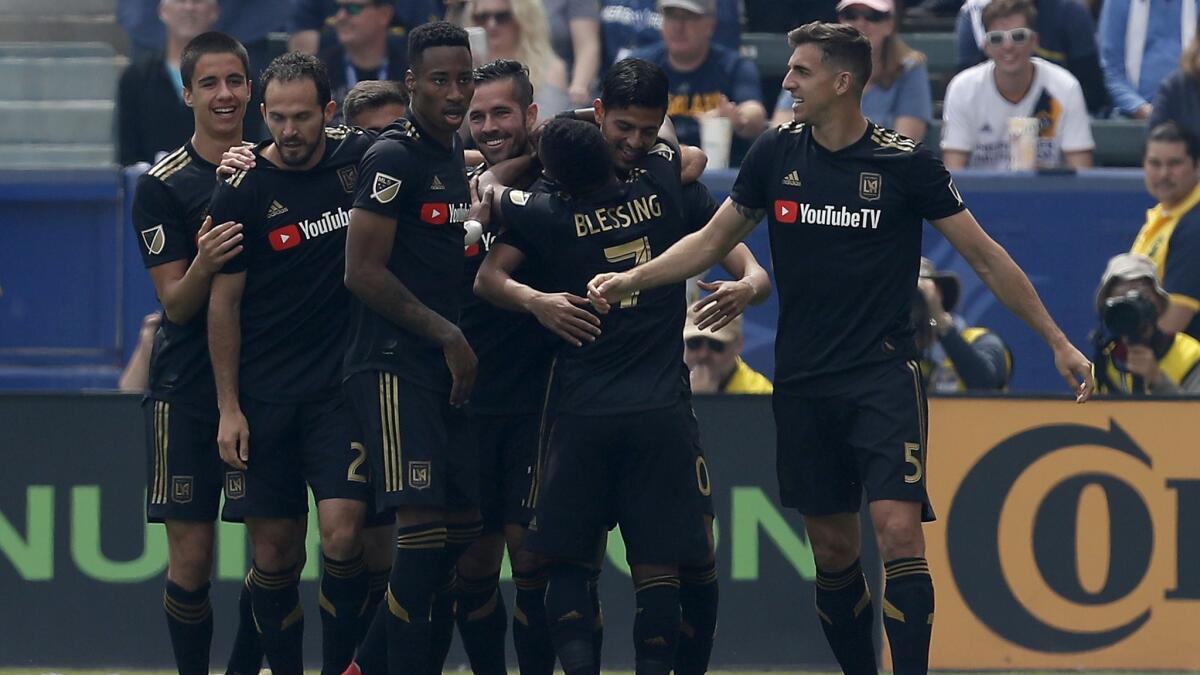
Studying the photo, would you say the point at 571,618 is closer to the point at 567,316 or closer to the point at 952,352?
the point at 567,316

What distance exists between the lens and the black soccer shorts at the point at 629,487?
23.5 ft

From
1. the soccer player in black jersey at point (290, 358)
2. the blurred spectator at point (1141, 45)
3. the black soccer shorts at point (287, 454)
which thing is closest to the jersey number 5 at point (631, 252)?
the soccer player in black jersey at point (290, 358)

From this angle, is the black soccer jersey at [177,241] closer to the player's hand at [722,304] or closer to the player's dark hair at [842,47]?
the player's hand at [722,304]

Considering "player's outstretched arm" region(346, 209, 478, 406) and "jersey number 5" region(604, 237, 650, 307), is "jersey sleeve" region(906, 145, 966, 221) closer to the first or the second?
"jersey number 5" region(604, 237, 650, 307)

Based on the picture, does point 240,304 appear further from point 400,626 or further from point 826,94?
point 826,94

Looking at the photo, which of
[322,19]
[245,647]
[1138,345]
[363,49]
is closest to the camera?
[245,647]

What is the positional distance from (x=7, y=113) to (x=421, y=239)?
20.1 ft

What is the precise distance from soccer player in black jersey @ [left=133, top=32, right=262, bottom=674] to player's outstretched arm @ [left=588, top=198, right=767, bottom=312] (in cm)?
138

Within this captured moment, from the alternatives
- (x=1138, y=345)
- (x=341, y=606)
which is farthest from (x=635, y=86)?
(x=1138, y=345)

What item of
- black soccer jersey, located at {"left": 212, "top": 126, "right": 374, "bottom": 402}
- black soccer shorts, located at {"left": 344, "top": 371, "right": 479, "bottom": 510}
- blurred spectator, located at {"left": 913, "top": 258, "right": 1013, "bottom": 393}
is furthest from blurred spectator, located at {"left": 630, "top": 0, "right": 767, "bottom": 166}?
black soccer shorts, located at {"left": 344, "top": 371, "right": 479, "bottom": 510}

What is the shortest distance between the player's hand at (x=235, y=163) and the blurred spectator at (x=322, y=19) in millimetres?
4961

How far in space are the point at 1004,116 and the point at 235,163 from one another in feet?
18.9

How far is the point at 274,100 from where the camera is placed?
7285 millimetres

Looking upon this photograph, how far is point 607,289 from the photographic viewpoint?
7016 mm
